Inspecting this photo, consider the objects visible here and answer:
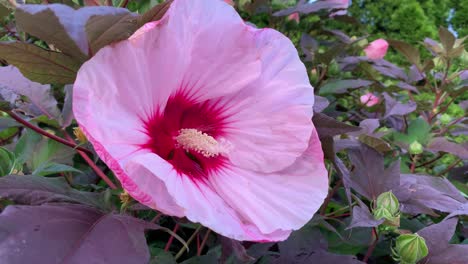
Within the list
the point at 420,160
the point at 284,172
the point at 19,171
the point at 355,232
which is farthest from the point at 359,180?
the point at 420,160

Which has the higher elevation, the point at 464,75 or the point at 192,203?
the point at 192,203

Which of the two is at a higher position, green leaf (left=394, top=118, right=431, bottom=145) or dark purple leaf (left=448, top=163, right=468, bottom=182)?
green leaf (left=394, top=118, right=431, bottom=145)

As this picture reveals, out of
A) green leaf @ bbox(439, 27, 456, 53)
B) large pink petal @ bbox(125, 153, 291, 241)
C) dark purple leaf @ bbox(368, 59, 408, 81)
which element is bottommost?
dark purple leaf @ bbox(368, 59, 408, 81)

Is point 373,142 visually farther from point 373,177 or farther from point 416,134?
point 416,134

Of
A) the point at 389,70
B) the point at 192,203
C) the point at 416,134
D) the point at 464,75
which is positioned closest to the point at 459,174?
the point at 416,134

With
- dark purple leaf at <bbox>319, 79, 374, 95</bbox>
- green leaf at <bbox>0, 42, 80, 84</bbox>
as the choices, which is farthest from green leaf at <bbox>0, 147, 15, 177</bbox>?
dark purple leaf at <bbox>319, 79, 374, 95</bbox>

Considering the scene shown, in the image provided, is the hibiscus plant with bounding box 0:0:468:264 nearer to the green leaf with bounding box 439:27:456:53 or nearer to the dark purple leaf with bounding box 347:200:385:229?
the dark purple leaf with bounding box 347:200:385:229
